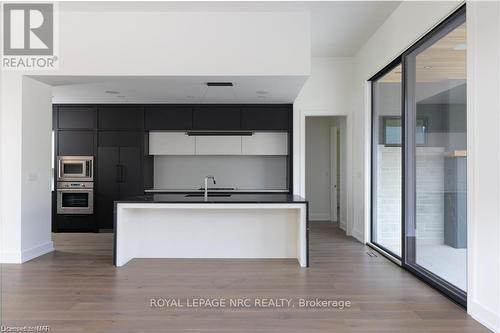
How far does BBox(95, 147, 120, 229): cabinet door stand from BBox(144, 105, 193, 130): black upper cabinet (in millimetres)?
797

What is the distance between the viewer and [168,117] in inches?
271

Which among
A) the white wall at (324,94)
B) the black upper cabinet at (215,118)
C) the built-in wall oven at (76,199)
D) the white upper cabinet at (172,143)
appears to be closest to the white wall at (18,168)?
the built-in wall oven at (76,199)

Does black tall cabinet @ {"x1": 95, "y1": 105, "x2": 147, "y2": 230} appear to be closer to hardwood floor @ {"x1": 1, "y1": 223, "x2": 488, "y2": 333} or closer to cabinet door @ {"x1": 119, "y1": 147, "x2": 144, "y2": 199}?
cabinet door @ {"x1": 119, "y1": 147, "x2": 144, "y2": 199}

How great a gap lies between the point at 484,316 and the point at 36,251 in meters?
4.89

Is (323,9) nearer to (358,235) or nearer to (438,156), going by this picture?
(438,156)

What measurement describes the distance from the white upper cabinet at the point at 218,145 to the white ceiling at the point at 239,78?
0.76 meters

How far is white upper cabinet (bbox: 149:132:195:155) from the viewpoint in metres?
7.00

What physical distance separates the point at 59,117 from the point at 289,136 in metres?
4.17

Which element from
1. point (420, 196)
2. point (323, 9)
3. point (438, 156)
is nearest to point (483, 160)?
point (438, 156)

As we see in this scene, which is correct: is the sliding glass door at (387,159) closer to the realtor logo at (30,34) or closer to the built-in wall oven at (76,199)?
the realtor logo at (30,34)

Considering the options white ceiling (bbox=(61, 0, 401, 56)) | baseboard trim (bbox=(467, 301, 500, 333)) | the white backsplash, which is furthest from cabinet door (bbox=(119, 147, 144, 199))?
baseboard trim (bbox=(467, 301, 500, 333))

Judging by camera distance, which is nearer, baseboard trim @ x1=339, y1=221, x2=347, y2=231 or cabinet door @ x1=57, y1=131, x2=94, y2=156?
cabinet door @ x1=57, y1=131, x2=94, y2=156

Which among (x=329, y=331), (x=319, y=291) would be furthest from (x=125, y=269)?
(x=329, y=331)

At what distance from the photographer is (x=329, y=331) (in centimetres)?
262
